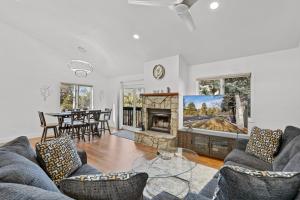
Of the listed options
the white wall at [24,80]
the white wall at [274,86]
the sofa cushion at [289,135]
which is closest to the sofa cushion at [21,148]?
the sofa cushion at [289,135]

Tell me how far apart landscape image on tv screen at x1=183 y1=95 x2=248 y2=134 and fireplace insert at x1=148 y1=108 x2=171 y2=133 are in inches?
25.8

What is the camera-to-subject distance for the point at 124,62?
5688mm

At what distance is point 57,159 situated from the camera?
1674 mm

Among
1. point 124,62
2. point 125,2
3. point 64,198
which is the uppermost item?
point 125,2

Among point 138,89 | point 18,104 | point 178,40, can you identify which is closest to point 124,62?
point 138,89

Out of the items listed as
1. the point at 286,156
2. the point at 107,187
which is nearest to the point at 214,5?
the point at 286,156

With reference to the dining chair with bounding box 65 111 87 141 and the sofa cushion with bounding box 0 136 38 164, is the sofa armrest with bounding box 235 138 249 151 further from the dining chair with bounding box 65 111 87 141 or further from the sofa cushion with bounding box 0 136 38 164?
the dining chair with bounding box 65 111 87 141

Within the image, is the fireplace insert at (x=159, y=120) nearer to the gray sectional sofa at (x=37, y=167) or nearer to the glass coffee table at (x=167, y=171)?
the glass coffee table at (x=167, y=171)

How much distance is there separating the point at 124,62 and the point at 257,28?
13.3 ft

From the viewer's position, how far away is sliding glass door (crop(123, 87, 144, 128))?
21.1 ft

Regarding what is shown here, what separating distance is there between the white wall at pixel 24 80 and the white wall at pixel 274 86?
6.22 m

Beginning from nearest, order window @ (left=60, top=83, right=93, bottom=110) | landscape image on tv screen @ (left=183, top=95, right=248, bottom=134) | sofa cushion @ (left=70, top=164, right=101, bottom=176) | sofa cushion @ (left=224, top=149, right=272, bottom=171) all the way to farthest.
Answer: sofa cushion @ (left=70, top=164, right=101, bottom=176) → sofa cushion @ (left=224, top=149, right=272, bottom=171) → landscape image on tv screen @ (left=183, top=95, right=248, bottom=134) → window @ (left=60, top=83, right=93, bottom=110)

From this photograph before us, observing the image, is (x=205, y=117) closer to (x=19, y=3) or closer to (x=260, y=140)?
(x=260, y=140)

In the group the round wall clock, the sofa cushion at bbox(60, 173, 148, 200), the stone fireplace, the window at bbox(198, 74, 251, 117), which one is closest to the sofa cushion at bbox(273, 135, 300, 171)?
the window at bbox(198, 74, 251, 117)
